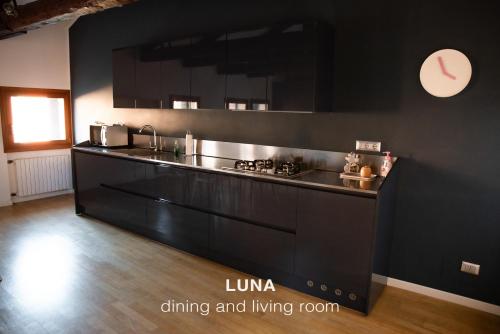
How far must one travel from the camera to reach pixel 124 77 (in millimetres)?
4023

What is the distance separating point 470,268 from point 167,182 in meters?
2.62

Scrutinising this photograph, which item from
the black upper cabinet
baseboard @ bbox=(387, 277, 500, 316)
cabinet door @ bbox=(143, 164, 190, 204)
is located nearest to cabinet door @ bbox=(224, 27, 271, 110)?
the black upper cabinet

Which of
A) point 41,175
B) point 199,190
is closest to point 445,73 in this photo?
point 199,190

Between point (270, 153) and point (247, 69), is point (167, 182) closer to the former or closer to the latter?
point (270, 153)

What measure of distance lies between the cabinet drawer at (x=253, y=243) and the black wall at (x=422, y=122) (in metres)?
0.91

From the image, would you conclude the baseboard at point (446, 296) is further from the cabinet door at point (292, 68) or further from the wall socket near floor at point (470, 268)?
the cabinet door at point (292, 68)

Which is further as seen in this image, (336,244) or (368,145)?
(368,145)

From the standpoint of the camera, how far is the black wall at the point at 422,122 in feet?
7.88

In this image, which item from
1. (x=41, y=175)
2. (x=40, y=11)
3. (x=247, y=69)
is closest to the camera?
(x=247, y=69)

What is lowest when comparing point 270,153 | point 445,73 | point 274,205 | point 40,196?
point 40,196

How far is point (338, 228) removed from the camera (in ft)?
7.84

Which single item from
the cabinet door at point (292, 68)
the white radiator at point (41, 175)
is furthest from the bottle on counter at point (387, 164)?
the white radiator at point (41, 175)

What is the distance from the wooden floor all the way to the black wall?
43cm

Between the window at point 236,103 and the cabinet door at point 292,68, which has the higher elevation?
the cabinet door at point 292,68
